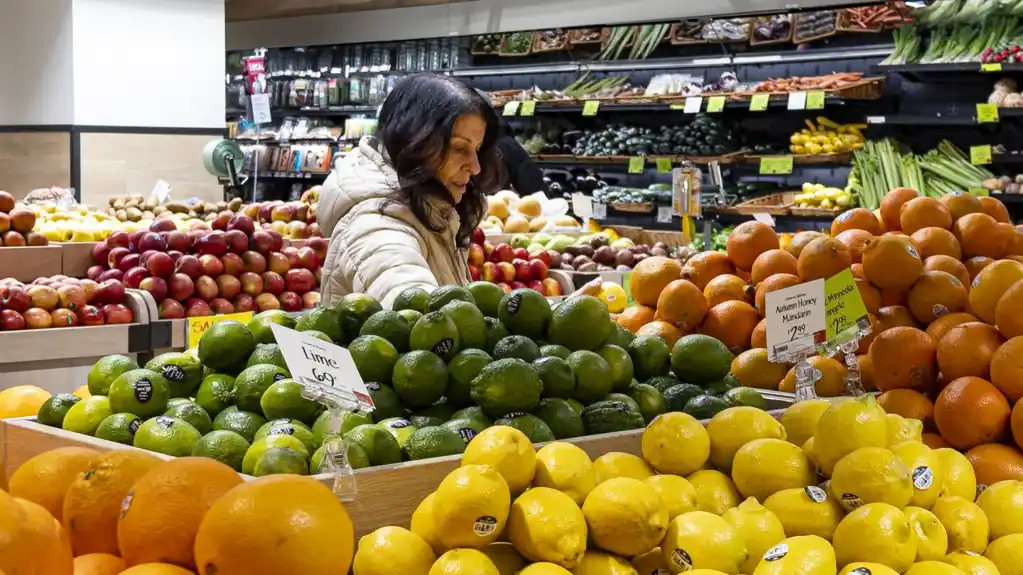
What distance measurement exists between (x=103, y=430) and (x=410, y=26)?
7797 mm

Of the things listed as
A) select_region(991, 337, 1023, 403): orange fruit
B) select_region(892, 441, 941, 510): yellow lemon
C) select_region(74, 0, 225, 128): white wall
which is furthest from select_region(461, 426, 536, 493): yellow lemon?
select_region(74, 0, 225, 128): white wall

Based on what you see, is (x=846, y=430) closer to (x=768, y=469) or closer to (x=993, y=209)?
(x=768, y=469)

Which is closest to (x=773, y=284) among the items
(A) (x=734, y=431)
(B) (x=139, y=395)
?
(A) (x=734, y=431)

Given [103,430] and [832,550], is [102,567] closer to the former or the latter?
[103,430]

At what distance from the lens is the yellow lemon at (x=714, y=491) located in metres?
1.62

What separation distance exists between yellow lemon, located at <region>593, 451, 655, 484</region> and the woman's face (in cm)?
155

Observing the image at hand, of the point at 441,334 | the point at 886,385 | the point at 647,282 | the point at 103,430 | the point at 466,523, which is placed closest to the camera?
the point at 466,523

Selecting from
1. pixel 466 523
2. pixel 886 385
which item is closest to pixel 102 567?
pixel 466 523

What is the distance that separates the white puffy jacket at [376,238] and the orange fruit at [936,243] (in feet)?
4.07

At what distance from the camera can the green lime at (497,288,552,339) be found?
206 centimetres

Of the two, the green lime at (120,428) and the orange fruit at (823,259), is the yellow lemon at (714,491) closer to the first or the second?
the green lime at (120,428)

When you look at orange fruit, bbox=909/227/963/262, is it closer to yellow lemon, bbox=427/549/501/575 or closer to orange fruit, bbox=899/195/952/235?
orange fruit, bbox=899/195/952/235

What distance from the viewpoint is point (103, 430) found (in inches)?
67.3

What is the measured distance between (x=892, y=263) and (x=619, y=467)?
1.16m
